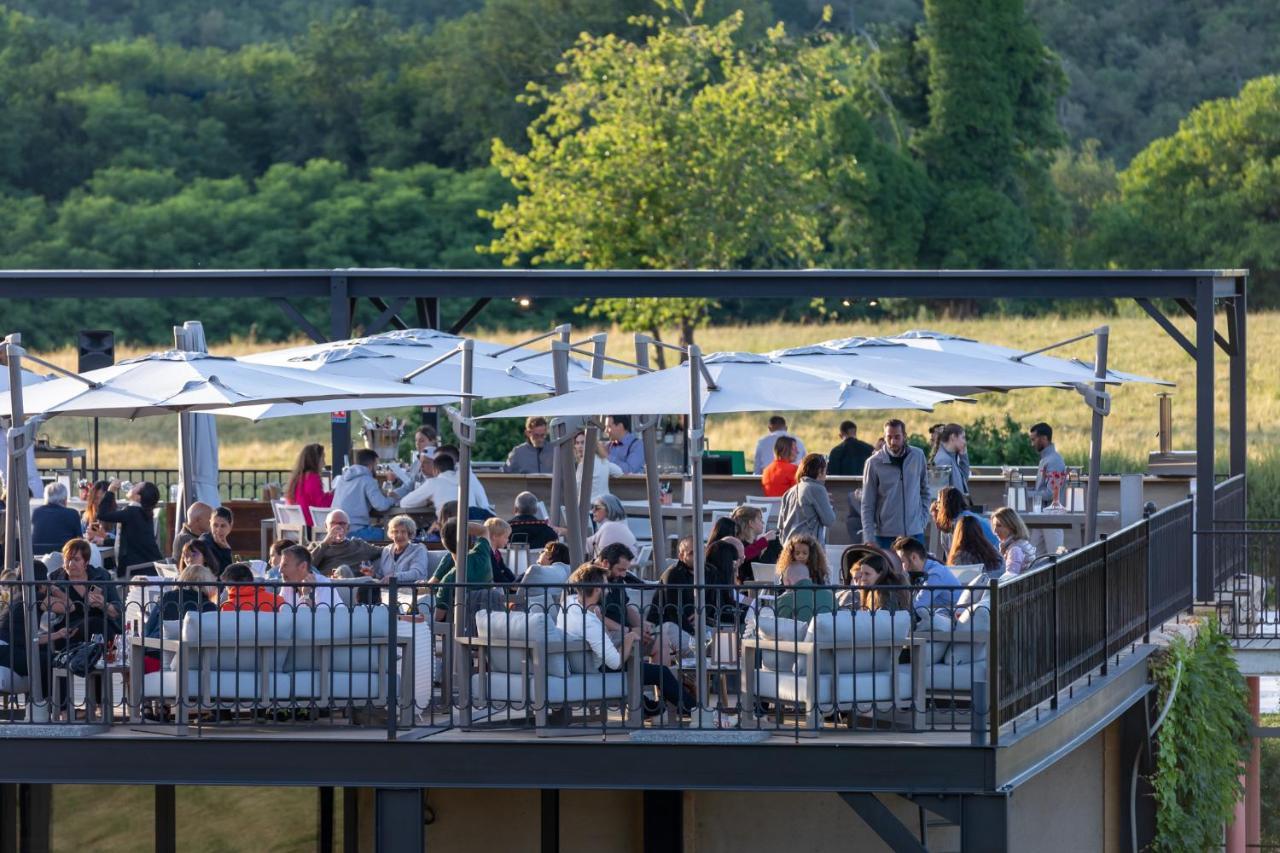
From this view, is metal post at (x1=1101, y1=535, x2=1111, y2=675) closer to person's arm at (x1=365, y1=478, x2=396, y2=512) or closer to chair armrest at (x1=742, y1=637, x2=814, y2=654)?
chair armrest at (x1=742, y1=637, x2=814, y2=654)

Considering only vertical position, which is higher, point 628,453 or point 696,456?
point 696,456

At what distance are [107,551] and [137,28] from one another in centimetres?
7129

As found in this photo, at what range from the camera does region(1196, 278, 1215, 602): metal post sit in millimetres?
16969

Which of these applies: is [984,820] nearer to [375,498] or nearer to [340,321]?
[375,498]

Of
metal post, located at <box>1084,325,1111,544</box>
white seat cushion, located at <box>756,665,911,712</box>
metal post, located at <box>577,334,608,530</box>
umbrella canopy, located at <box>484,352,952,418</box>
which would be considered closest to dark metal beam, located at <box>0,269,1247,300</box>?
metal post, located at <box>1084,325,1111,544</box>

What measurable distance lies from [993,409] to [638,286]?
29936 mm

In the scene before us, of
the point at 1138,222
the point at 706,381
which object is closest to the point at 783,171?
the point at 1138,222

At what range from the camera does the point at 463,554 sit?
41.2 feet

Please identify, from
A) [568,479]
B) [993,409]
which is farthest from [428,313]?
[993,409]

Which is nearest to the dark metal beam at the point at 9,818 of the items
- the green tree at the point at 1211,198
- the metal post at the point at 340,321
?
the metal post at the point at 340,321

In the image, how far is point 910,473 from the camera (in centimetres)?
1609

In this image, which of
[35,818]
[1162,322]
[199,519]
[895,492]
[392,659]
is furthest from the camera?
[1162,322]

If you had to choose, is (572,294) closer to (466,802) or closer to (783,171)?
(466,802)

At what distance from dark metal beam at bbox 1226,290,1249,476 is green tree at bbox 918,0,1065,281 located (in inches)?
1363
